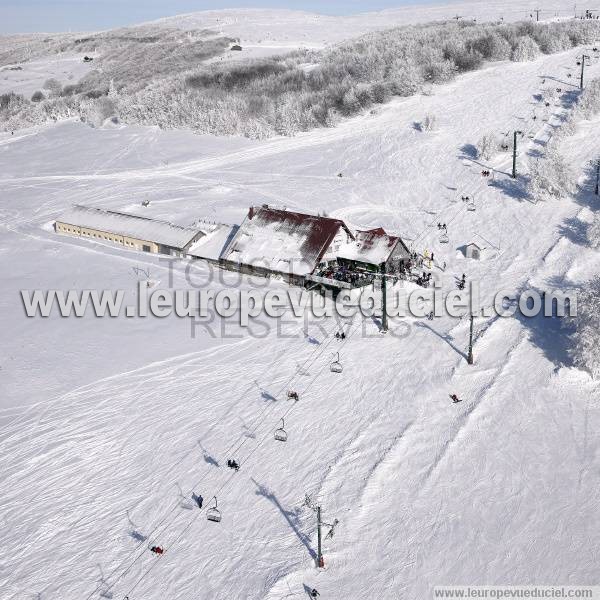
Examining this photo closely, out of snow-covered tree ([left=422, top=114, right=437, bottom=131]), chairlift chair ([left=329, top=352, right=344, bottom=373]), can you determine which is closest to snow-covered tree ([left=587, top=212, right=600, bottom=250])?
chairlift chair ([left=329, top=352, right=344, bottom=373])

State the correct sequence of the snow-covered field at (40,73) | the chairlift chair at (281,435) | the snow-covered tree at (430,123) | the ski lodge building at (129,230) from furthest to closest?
the snow-covered field at (40,73), the snow-covered tree at (430,123), the ski lodge building at (129,230), the chairlift chair at (281,435)

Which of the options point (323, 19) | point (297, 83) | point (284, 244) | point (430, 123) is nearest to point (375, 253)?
point (284, 244)

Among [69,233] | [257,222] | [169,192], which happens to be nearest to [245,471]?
[257,222]

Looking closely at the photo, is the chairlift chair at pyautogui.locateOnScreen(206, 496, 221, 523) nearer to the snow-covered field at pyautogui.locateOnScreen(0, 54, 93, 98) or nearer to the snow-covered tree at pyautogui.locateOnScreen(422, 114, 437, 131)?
the snow-covered tree at pyautogui.locateOnScreen(422, 114, 437, 131)

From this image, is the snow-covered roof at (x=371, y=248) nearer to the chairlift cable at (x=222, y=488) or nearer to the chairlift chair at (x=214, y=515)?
the chairlift cable at (x=222, y=488)

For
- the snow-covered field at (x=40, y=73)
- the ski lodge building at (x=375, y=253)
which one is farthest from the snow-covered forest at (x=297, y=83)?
the ski lodge building at (x=375, y=253)

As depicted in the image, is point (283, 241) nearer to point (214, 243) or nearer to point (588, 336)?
point (214, 243)
